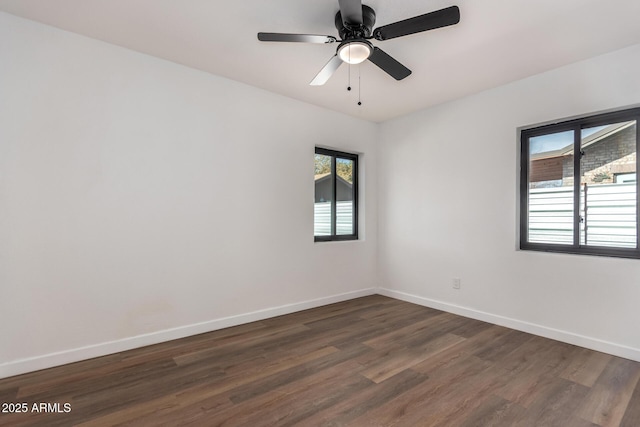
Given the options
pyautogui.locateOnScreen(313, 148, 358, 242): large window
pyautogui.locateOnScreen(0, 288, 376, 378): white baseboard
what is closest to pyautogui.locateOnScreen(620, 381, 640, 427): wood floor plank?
pyautogui.locateOnScreen(0, 288, 376, 378): white baseboard

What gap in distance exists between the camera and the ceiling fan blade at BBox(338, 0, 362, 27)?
1689mm

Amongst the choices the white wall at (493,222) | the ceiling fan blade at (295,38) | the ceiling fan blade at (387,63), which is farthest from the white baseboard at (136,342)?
the ceiling fan blade at (387,63)

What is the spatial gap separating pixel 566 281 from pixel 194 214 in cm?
350

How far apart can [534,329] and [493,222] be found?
43.1 inches

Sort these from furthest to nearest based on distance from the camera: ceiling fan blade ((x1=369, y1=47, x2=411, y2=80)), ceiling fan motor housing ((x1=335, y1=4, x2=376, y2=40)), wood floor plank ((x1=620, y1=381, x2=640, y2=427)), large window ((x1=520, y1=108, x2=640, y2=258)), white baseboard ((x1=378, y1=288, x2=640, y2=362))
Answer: large window ((x1=520, y1=108, x2=640, y2=258))
white baseboard ((x1=378, y1=288, x2=640, y2=362))
ceiling fan blade ((x1=369, y1=47, x2=411, y2=80))
ceiling fan motor housing ((x1=335, y1=4, x2=376, y2=40))
wood floor plank ((x1=620, y1=381, x2=640, y2=427))

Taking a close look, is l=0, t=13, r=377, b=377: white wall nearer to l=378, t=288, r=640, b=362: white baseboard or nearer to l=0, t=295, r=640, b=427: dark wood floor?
l=0, t=295, r=640, b=427: dark wood floor

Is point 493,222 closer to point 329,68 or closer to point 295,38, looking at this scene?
point 329,68

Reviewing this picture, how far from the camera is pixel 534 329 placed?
2920 millimetres

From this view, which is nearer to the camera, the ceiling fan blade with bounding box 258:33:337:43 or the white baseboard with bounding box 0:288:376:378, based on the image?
the ceiling fan blade with bounding box 258:33:337:43

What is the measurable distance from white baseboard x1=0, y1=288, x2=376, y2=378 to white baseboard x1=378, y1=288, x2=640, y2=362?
1.36 metres

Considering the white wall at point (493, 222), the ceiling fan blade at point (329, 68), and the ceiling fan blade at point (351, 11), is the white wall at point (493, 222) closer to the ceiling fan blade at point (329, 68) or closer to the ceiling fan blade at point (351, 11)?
the ceiling fan blade at point (329, 68)

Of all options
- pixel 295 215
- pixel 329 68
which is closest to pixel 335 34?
pixel 329 68

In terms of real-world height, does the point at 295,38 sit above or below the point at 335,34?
below

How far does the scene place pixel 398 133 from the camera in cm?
422
